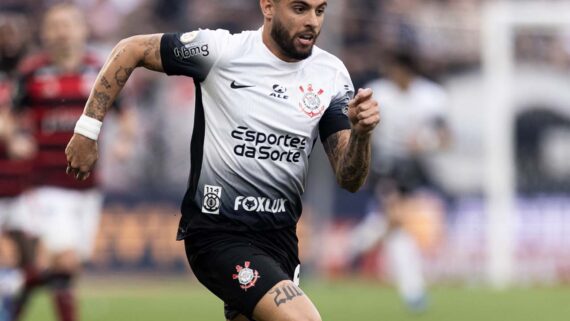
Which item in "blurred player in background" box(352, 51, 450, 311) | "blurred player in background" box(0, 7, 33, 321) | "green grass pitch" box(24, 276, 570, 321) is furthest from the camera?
"blurred player in background" box(352, 51, 450, 311)

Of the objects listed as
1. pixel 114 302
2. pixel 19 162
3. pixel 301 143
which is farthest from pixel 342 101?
pixel 114 302

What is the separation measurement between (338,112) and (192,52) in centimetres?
83

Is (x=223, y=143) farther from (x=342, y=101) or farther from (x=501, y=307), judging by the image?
(x=501, y=307)

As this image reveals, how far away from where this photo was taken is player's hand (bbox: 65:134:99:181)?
6.55 meters

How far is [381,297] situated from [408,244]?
4.88 feet

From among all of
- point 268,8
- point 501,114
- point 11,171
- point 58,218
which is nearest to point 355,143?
point 268,8

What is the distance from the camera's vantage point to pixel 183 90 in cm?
1828

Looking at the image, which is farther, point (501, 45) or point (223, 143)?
point (501, 45)

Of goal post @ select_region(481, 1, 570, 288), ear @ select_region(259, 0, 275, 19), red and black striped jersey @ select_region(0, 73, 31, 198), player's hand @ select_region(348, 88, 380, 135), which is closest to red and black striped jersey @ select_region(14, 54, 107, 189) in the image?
red and black striped jersey @ select_region(0, 73, 31, 198)

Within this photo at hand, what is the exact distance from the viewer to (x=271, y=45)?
6957 mm

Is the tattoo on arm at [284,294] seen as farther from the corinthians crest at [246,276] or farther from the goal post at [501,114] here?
the goal post at [501,114]

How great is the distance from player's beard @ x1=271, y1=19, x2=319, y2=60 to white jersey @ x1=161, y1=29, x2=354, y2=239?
3.6 inches

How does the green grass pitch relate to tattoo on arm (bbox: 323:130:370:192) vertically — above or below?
below

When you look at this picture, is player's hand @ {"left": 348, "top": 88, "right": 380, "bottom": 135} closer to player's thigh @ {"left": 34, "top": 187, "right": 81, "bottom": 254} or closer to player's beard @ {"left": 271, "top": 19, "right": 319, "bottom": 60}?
player's beard @ {"left": 271, "top": 19, "right": 319, "bottom": 60}
